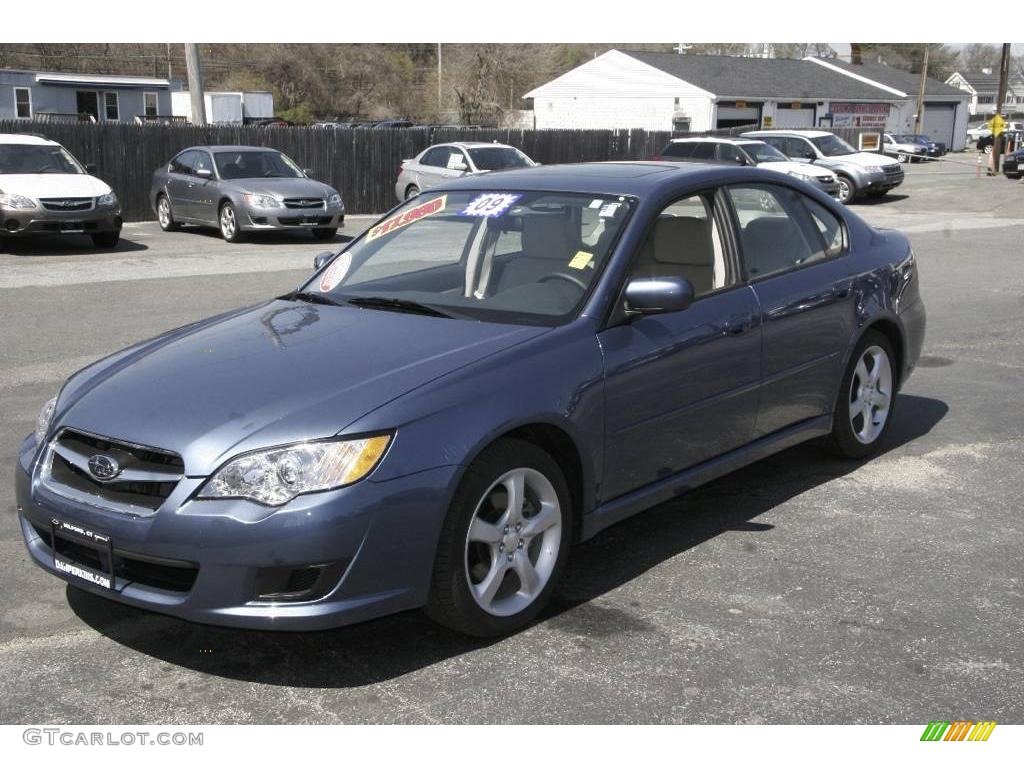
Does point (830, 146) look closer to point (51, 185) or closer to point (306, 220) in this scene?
point (306, 220)

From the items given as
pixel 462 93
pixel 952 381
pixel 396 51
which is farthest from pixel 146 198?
pixel 396 51

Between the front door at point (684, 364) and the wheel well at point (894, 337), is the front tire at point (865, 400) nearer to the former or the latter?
the wheel well at point (894, 337)

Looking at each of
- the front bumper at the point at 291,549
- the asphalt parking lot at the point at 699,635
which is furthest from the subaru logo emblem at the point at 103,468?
the asphalt parking lot at the point at 699,635

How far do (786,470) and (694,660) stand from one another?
2.38 metres

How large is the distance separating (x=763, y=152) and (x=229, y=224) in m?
14.0

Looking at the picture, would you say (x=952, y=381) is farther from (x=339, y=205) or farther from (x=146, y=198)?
(x=146, y=198)

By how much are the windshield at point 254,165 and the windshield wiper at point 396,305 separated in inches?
590

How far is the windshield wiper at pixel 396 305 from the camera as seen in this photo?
15.2ft

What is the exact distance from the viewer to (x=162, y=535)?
3586 mm

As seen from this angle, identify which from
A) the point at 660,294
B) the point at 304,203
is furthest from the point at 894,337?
the point at 304,203

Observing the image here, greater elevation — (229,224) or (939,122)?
(939,122)

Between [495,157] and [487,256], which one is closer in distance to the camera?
[487,256]

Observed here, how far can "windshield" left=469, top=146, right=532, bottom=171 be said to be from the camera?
23.6 meters

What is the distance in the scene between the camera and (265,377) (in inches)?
158
